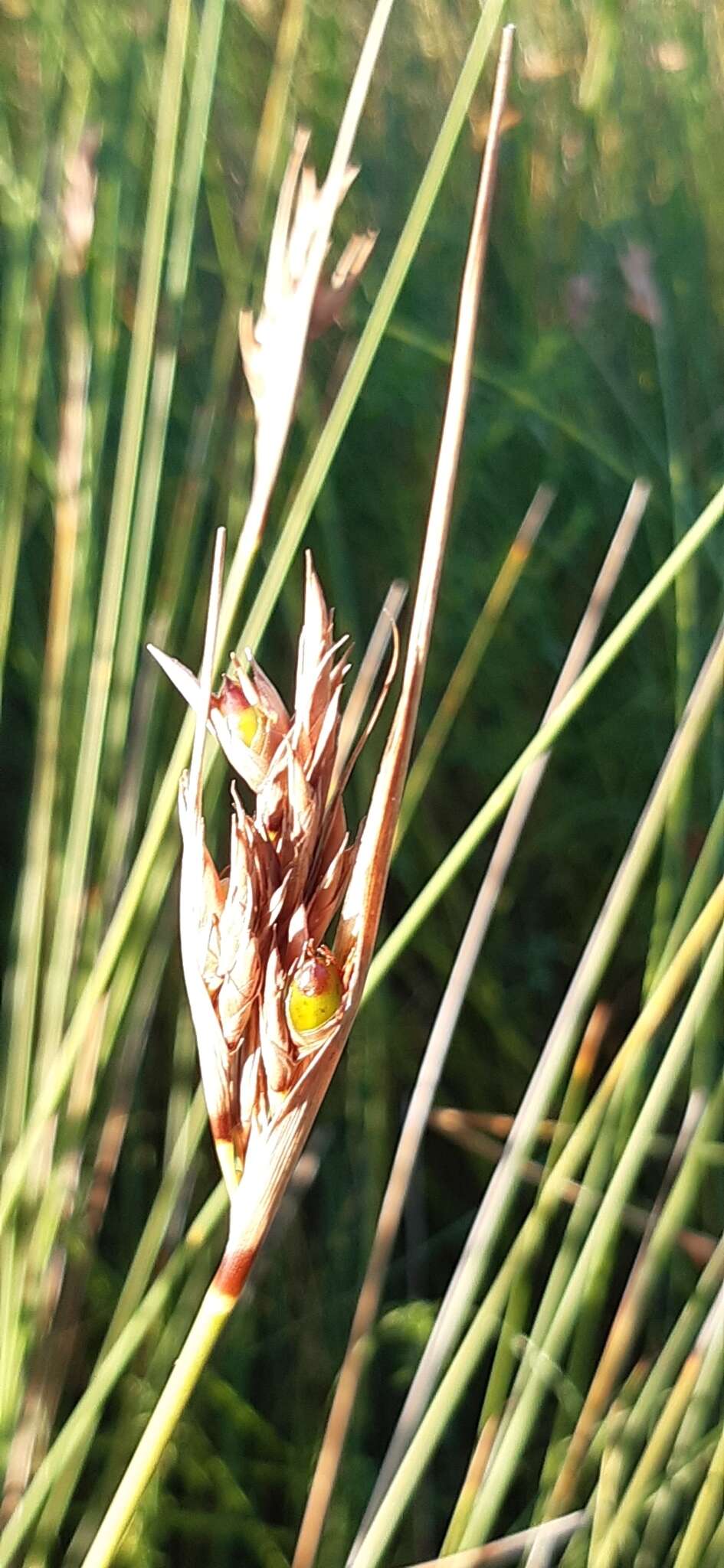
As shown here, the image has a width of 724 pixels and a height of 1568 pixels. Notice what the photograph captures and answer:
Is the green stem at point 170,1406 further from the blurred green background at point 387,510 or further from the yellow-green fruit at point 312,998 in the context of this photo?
the blurred green background at point 387,510

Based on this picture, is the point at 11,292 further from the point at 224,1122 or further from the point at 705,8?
the point at 705,8

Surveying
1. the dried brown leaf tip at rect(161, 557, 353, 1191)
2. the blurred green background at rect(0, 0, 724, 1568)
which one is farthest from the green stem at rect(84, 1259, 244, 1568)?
the blurred green background at rect(0, 0, 724, 1568)

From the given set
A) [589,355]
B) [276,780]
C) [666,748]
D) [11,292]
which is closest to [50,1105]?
[276,780]

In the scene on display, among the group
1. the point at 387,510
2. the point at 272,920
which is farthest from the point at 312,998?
the point at 387,510

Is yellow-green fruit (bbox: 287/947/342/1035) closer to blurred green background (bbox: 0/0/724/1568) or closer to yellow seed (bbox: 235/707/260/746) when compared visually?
yellow seed (bbox: 235/707/260/746)

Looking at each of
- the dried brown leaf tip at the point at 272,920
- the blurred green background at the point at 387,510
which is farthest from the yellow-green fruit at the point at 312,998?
A: the blurred green background at the point at 387,510
